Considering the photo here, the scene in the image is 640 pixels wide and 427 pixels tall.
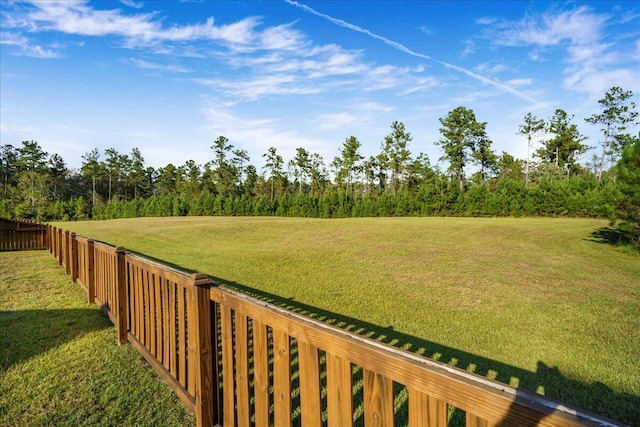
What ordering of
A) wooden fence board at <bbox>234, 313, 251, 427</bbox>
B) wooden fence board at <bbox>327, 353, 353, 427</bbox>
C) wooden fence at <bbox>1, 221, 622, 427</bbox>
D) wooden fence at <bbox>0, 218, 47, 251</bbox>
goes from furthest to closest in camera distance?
wooden fence at <bbox>0, 218, 47, 251</bbox> → wooden fence board at <bbox>234, 313, 251, 427</bbox> → wooden fence board at <bbox>327, 353, 353, 427</bbox> → wooden fence at <bbox>1, 221, 622, 427</bbox>

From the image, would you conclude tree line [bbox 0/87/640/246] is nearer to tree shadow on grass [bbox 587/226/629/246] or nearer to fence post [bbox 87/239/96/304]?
tree shadow on grass [bbox 587/226/629/246]

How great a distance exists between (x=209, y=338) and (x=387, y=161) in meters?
47.6

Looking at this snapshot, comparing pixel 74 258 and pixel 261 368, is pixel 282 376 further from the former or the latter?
pixel 74 258

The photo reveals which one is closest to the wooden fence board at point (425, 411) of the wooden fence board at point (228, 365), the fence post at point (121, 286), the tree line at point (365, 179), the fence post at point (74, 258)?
the wooden fence board at point (228, 365)

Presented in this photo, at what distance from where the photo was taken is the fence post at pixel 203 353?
2.25 m

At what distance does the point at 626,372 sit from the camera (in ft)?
11.2

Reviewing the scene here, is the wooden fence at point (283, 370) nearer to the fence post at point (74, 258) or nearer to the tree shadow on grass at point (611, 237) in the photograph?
the fence post at point (74, 258)

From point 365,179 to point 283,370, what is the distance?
5276 centimetres

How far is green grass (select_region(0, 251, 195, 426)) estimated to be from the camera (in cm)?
267

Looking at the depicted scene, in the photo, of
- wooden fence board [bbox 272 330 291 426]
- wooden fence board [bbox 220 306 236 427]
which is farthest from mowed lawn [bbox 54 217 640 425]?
wooden fence board [bbox 272 330 291 426]

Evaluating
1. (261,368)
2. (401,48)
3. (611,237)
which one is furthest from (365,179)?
(261,368)

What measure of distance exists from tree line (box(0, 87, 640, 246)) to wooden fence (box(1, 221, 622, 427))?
13.6m

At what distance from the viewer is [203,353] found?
7.44ft

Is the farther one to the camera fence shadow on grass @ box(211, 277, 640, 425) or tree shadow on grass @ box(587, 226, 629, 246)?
tree shadow on grass @ box(587, 226, 629, 246)
